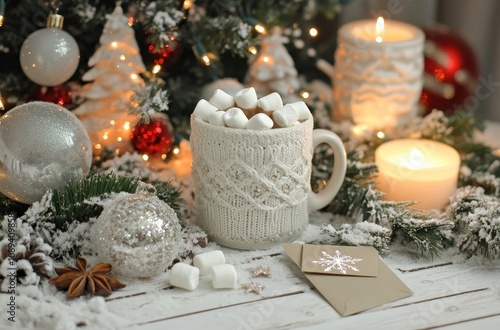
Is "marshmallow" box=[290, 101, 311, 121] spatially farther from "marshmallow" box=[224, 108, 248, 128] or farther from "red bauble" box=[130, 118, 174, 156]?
"red bauble" box=[130, 118, 174, 156]

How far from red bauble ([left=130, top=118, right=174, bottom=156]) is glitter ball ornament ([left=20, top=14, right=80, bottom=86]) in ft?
0.52

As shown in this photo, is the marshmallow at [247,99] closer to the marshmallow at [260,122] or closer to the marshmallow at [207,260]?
the marshmallow at [260,122]

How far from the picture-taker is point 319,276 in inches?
36.9

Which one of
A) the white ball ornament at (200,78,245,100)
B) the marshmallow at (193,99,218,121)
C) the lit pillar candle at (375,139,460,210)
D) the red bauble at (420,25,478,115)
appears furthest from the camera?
the red bauble at (420,25,478,115)

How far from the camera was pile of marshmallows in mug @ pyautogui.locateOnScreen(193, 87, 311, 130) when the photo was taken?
37.9 inches

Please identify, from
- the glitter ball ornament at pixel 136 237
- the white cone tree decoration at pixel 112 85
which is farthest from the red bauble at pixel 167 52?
the glitter ball ornament at pixel 136 237

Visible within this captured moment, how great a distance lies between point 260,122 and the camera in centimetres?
95

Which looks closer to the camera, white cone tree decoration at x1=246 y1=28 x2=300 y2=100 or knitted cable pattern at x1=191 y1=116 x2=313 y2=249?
knitted cable pattern at x1=191 y1=116 x2=313 y2=249

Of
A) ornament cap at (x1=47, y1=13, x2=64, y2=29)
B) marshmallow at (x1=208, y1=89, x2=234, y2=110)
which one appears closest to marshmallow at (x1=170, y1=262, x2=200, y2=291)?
marshmallow at (x1=208, y1=89, x2=234, y2=110)

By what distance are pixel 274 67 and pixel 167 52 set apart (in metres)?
0.23

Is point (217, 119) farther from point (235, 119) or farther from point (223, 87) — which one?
point (223, 87)

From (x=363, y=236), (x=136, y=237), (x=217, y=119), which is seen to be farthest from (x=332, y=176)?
(x=136, y=237)

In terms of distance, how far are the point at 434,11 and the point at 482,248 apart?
90 centimetres

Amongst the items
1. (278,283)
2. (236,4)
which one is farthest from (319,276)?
(236,4)
